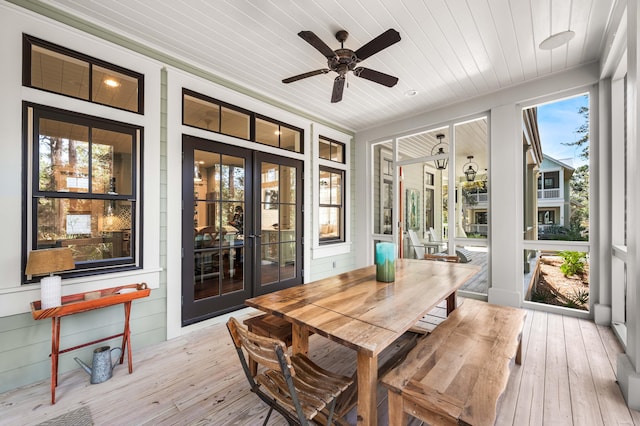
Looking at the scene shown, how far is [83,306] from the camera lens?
2084mm

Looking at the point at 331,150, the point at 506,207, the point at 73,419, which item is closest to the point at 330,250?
the point at 331,150

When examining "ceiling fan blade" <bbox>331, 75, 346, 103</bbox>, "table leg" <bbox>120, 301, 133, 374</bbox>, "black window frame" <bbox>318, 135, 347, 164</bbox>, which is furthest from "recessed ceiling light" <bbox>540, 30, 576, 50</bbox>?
"table leg" <bbox>120, 301, 133, 374</bbox>

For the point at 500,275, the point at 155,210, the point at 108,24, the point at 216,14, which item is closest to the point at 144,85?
the point at 108,24

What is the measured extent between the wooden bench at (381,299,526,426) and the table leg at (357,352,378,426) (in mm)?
84

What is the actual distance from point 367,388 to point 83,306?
216cm

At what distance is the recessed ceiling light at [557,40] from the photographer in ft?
8.69

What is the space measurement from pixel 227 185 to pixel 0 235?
1930 mm

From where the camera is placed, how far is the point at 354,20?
2.46 meters

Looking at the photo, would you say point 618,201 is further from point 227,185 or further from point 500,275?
point 227,185

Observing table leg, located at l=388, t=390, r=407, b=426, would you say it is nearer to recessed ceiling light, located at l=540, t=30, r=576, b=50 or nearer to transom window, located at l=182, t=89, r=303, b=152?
transom window, located at l=182, t=89, r=303, b=152

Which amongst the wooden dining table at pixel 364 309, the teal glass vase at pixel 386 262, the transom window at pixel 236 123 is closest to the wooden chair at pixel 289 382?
the wooden dining table at pixel 364 309

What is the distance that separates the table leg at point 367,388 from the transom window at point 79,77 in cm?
304

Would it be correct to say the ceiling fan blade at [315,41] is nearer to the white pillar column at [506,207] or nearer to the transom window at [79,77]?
the transom window at [79,77]

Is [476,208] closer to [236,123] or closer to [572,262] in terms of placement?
[572,262]
